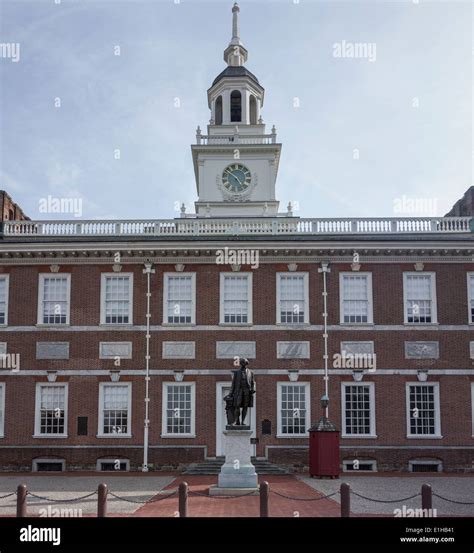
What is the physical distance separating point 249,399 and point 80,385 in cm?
947

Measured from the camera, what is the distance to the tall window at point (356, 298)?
3023cm

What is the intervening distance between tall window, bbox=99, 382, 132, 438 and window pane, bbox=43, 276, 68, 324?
322cm

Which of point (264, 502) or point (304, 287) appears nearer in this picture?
point (264, 502)

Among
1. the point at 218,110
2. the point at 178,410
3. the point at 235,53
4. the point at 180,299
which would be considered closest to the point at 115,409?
the point at 178,410

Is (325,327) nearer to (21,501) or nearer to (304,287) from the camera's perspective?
(304,287)

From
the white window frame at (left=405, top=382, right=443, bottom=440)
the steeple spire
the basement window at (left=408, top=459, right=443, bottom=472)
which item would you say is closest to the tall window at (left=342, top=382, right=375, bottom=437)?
the white window frame at (left=405, top=382, right=443, bottom=440)

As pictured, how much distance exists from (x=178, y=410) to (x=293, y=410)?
4.46 meters

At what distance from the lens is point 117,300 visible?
30516mm

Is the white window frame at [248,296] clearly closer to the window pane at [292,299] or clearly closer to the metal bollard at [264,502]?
the window pane at [292,299]

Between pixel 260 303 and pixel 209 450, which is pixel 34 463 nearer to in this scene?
pixel 209 450

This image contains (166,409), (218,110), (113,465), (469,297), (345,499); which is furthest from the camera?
(218,110)

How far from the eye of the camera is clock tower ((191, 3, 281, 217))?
43.4 m

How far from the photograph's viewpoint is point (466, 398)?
29484 millimetres

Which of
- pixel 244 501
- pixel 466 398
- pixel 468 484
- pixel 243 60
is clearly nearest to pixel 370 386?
pixel 466 398
